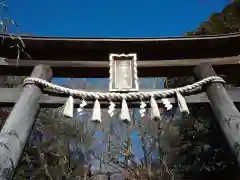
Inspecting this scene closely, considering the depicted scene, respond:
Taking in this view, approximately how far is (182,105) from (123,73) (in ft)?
2.61

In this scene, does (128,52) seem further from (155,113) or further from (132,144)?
(132,144)

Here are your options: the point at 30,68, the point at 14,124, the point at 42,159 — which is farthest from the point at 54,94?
the point at 42,159

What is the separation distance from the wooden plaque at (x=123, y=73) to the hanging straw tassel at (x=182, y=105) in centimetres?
46

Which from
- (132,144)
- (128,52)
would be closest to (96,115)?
(128,52)

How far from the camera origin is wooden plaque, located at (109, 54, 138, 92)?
3.23 m

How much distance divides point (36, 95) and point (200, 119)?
4.34 metres

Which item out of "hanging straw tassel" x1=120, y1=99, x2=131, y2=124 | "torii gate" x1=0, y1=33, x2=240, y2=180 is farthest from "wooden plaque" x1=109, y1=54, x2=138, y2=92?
"hanging straw tassel" x1=120, y1=99, x2=131, y2=124

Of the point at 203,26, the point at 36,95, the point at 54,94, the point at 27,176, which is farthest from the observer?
the point at 27,176

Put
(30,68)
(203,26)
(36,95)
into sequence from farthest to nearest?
(203,26), (30,68), (36,95)

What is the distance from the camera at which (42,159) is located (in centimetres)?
853

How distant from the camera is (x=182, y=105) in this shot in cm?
298

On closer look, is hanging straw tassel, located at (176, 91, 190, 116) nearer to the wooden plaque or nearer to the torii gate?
the torii gate

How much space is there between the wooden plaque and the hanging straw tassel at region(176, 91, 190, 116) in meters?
0.46

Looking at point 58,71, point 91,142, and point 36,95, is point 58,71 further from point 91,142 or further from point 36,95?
point 91,142
